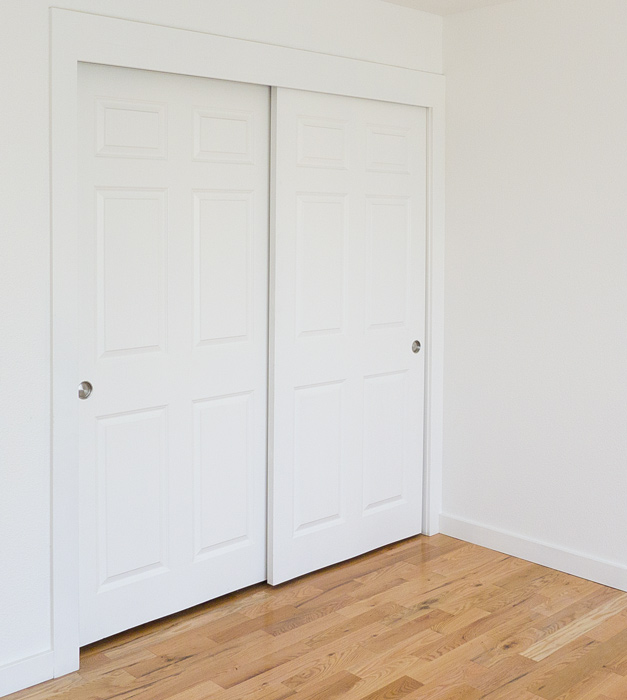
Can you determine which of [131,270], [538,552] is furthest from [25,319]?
[538,552]

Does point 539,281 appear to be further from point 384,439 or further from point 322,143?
point 322,143

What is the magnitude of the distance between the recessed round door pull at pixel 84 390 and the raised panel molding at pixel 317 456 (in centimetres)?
88

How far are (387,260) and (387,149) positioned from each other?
467 millimetres

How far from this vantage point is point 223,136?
2.92 m

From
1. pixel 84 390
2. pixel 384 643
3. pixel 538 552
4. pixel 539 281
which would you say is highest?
pixel 539 281

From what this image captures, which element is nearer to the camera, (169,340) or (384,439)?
(169,340)

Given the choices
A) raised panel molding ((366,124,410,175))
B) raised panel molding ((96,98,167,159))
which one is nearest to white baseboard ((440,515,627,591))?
raised panel molding ((366,124,410,175))

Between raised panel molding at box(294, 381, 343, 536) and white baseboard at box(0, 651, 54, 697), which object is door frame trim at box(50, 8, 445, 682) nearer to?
white baseboard at box(0, 651, 54, 697)

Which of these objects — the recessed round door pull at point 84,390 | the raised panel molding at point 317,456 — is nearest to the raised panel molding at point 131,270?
the recessed round door pull at point 84,390

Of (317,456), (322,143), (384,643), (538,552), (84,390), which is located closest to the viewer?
(84,390)

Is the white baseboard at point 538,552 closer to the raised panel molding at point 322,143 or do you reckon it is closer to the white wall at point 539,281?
the white wall at point 539,281

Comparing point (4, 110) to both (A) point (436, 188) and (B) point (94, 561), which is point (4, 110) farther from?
(A) point (436, 188)

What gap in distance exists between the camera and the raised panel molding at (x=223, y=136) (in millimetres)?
2855

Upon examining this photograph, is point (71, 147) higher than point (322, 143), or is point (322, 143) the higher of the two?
point (322, 143)
